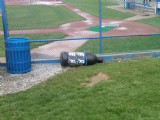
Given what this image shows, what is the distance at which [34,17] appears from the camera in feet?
51.5

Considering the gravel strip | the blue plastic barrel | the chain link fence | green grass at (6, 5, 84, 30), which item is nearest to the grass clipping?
the gravel strip

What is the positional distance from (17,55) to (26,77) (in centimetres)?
71

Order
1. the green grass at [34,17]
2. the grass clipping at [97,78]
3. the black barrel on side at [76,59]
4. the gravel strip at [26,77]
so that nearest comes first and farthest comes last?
the gravel strip at [26,77] → the grass clipping at [97,78] → the black barrel on side at [76,59] → the green grass at [34,17]

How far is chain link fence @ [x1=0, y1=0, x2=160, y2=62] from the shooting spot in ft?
28.7

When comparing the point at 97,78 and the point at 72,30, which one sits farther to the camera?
the point at 72,30

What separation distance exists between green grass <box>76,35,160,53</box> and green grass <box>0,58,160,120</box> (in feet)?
8.46

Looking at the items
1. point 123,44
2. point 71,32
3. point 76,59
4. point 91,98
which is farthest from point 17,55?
point 71,32

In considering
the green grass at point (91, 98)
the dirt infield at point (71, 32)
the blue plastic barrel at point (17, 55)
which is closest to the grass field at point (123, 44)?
the dirt infield at point (71, 32)

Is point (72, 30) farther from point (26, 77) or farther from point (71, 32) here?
point (26, 77)

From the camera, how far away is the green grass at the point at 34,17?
44.7 feet

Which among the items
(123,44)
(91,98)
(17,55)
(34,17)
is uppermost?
(34,17)

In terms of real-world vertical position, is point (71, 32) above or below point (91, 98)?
above

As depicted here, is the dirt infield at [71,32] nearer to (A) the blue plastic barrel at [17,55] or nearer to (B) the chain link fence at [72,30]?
(B) the chain link fence at [72,30]

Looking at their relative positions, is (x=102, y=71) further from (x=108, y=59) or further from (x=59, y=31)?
(x=59, y=31)
